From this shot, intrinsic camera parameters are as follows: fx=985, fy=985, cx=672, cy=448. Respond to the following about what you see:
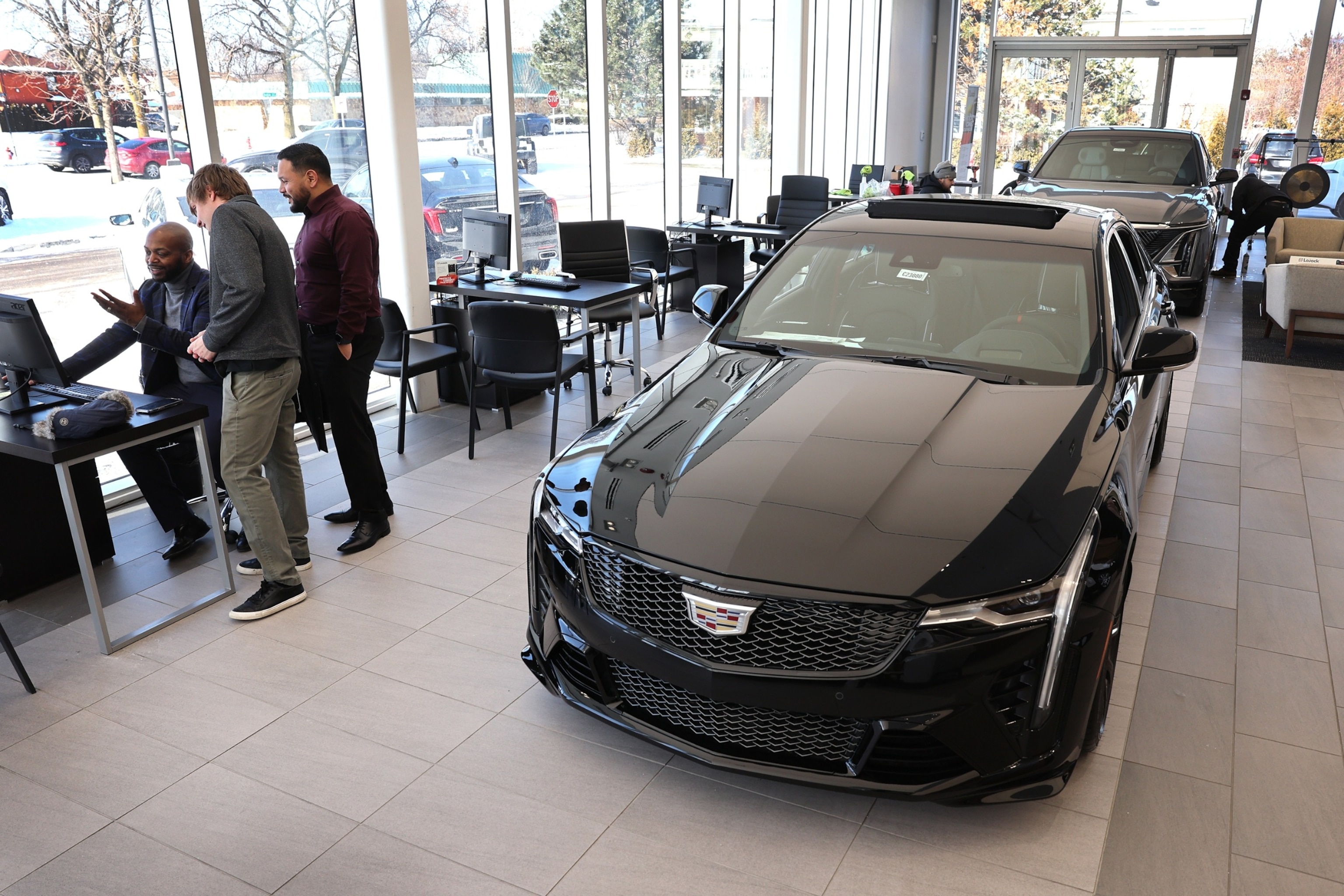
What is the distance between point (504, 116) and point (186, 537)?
3.79 m

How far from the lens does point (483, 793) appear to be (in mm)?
2541

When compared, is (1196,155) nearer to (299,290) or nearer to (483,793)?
(299,290)

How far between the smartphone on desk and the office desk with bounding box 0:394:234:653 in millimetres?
24

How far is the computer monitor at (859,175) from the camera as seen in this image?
9820mm

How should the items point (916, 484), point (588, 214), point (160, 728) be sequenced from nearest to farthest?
1. point (916, 484)
2. point (160, 728)
3. point (588, 214)

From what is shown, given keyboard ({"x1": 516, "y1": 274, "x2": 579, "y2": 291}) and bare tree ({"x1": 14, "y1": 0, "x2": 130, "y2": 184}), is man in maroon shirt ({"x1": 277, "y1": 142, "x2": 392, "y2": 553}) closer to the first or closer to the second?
bare tree ({"x1": 14, "y1": 0, "x2": 130, "y2": 184})

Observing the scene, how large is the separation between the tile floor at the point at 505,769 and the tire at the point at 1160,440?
67 cm

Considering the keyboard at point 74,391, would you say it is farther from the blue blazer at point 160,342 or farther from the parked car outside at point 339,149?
the parked car outside at point 339,149

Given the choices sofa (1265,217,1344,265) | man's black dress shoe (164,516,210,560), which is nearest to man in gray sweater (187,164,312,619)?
man's black dress shoe (164,516,210,560)

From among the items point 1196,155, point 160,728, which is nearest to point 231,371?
point 160,728

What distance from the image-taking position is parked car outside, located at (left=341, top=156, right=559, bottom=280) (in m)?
6.18

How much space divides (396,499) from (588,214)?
4.04 m

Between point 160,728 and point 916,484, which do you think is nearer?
point 916,484

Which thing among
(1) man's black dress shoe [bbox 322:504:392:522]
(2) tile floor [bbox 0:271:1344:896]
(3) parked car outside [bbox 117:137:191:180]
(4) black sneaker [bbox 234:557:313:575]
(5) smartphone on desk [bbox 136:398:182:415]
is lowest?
(2) tile floor [bbox 0:271:1344:896]
